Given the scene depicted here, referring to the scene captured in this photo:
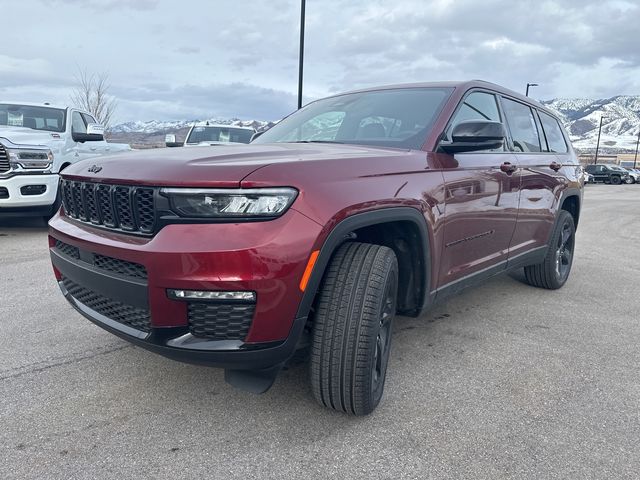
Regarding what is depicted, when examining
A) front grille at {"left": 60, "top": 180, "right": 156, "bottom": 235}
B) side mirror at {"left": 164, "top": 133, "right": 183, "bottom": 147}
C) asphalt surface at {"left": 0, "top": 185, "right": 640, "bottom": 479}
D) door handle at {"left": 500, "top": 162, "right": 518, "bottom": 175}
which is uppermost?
side mirror at {"left": 164, "top": 133, "right": 183, "bottom": 147}

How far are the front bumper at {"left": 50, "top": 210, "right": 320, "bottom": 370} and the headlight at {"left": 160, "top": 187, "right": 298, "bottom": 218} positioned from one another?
0.05 metres

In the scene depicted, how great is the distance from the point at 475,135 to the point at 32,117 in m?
7.52

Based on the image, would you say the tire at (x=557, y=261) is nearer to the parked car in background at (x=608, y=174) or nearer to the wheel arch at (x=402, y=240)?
the wheel arch at (x=402, y=240)

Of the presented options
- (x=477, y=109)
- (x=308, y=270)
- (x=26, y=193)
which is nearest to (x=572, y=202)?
(x=477, y=109)

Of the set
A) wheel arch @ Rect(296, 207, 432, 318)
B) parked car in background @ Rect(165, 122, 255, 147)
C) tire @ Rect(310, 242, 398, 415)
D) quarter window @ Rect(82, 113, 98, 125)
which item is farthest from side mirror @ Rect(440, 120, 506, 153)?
parked car in background @ Rect(165, 122, 255, 147)

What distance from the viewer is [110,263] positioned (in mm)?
2189

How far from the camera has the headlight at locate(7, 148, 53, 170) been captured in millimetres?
6531

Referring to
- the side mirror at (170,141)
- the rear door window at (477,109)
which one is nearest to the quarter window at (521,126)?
the rear door window at (477,109)

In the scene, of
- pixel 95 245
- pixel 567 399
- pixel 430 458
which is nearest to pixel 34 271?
pixel 95 245

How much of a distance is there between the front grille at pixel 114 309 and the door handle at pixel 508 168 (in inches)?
99.4

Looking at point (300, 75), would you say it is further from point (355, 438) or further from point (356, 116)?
point (355, 438)

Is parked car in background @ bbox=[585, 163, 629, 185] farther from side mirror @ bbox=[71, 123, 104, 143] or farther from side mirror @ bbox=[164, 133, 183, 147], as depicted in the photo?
side mirror @ bbox=[71, 123, 104, 143]

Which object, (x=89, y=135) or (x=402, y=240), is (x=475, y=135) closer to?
(x=402, y=240)

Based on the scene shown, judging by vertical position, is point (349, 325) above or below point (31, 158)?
below
